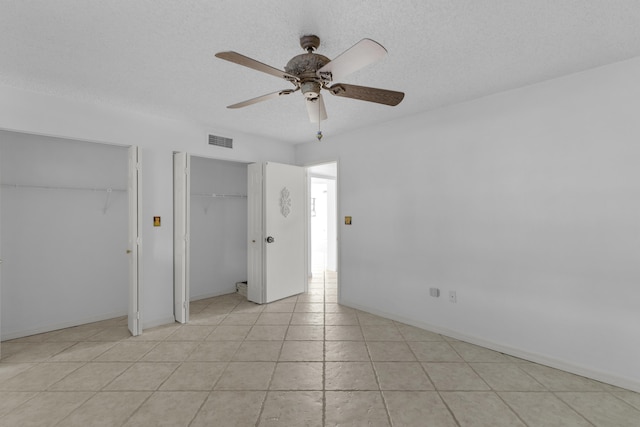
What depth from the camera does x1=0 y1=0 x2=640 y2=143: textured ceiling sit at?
168cm

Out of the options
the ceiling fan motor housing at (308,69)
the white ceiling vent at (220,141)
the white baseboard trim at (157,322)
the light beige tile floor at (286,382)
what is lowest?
A: the light beige tile floor at (286,382)

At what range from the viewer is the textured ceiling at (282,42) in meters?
1.68

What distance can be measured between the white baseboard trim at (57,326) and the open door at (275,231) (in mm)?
1814

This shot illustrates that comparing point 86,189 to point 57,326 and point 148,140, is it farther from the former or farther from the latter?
point 57,326

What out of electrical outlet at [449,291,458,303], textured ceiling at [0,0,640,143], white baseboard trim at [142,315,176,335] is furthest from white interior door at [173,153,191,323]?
electrical outlet at [449,291,458,303]

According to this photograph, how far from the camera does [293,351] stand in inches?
114

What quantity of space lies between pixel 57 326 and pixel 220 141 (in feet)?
9.81

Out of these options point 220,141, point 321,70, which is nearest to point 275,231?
point 220,141

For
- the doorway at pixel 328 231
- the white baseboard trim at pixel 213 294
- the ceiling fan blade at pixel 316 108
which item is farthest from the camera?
the doorway at pixel 328 231

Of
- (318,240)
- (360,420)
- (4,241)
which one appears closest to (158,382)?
(360,420)

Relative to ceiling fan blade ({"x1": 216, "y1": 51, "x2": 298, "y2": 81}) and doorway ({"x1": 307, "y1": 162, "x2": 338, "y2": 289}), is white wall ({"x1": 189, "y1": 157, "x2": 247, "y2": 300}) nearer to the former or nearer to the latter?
doorway ({"x1": 307, "y1": 162, "x2": 338, "y2": 289})

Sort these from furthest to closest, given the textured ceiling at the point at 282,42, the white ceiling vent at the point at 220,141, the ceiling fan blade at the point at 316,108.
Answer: the white ceiling vent at the point at 220,141
the ceiling fan blade at the point at 316,108
the textured ceiling at the point at 282,42

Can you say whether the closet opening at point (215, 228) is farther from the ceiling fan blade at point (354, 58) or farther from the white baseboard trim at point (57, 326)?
the ceiling fan blade at point (354, 58)

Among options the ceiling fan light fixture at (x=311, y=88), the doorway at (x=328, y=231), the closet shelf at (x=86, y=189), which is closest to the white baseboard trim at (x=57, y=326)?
the closet shelf at (x=86, y=189)
